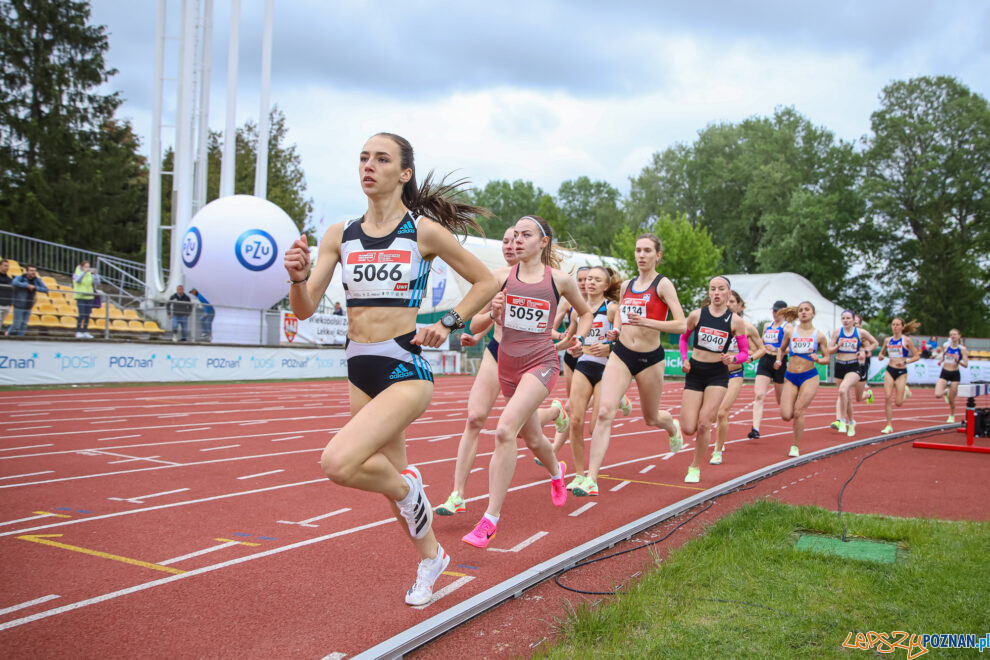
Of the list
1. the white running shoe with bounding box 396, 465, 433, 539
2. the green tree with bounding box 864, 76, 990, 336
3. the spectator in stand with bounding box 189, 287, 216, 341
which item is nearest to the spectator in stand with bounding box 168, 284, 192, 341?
the spectator in stand with bounding box 189, 287, 216, 341

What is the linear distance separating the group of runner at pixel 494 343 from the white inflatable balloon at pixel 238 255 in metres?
17.8

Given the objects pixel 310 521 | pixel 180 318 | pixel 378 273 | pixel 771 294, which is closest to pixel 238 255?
pixel 180 318

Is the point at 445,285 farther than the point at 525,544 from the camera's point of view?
Yes

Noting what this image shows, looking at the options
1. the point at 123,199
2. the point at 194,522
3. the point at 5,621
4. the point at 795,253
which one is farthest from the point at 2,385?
the point at 795,253

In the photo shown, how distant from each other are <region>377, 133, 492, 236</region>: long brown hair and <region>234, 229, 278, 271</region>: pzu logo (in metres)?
21.3

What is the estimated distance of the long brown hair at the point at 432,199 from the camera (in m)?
4.23

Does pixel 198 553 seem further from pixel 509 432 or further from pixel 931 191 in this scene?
pixel 931 191

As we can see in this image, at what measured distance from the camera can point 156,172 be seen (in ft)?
96.5

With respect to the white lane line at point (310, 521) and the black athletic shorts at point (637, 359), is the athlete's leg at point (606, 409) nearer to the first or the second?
the black athletic shorts at point (637, 359)

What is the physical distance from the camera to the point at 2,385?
16.2 m

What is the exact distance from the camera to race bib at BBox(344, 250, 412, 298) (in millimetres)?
3920

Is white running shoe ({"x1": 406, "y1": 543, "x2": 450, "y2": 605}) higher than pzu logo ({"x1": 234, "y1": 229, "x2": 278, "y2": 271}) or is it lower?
lower

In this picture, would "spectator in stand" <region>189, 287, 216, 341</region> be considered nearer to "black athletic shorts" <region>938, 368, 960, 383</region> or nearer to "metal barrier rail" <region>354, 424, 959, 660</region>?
"metal barrier rail" <region>354, 424, 959, 660</region>

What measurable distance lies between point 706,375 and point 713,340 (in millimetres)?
419
